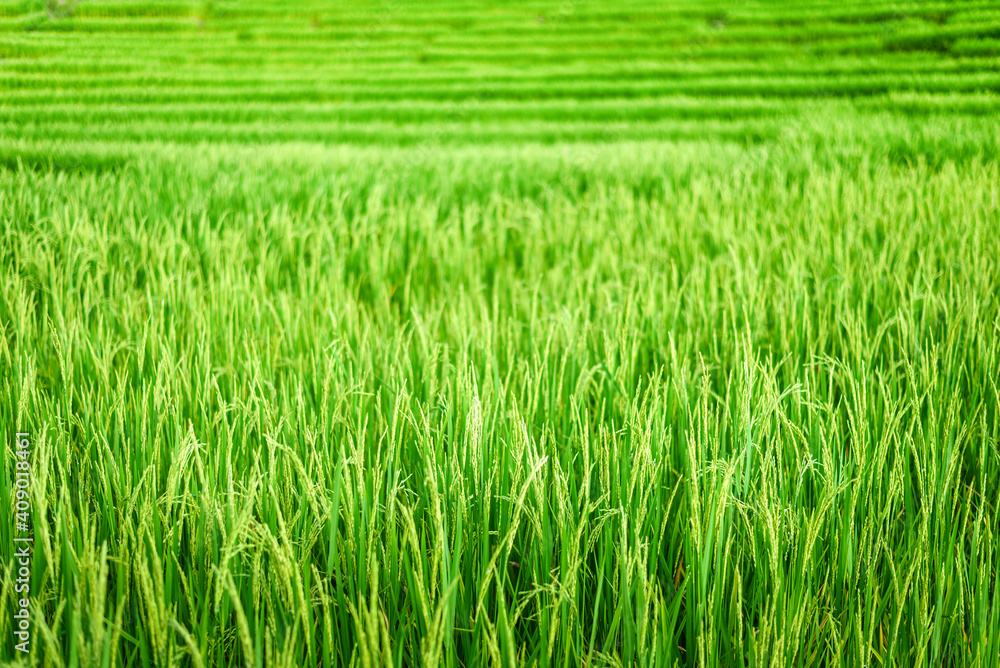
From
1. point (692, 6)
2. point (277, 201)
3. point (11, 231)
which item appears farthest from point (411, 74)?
point (11, 231)

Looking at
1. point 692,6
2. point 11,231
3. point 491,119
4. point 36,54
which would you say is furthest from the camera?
point 692,6

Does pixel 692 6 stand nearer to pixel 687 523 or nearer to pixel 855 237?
pixel 855 237

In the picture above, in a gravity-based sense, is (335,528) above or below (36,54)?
below

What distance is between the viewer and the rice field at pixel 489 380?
553 mm

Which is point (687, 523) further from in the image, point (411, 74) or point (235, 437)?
point (411, 74)

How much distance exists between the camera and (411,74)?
429 inches

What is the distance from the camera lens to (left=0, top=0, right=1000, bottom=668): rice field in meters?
0.55

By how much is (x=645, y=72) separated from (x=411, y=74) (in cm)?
426

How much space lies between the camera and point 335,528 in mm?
591

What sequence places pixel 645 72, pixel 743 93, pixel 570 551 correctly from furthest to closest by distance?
pixel 645 72
pixel 743 93
pixel 570 551

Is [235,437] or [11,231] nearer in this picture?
[235,437]

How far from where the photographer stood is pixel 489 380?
0.84 metres

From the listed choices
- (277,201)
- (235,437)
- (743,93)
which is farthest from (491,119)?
(235,437)

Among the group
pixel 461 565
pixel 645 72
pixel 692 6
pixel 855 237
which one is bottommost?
pixel 461 565
